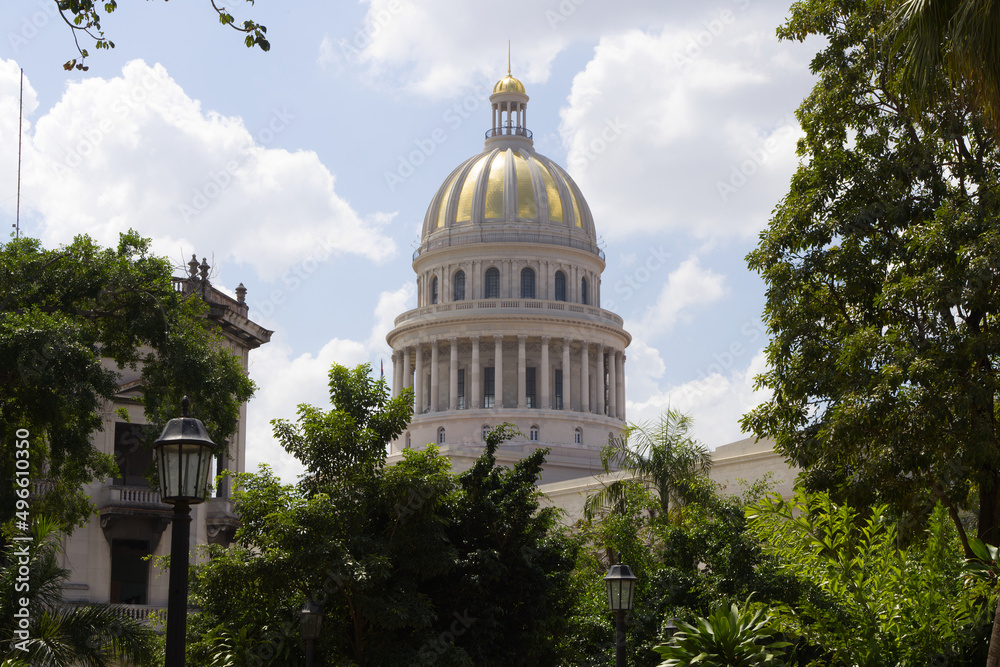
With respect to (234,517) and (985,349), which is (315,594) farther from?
(234,517)

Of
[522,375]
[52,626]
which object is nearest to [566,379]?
[522,375]

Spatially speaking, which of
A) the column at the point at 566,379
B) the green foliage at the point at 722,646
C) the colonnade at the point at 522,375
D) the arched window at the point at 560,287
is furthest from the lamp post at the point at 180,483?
the arched window at the point at 560,287

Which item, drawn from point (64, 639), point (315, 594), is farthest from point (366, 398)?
point (64, 639)

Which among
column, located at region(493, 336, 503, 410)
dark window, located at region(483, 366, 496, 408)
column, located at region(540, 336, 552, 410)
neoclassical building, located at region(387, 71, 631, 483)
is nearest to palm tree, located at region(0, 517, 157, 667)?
neoclassical building, located at region(387, 71, 631, 483)

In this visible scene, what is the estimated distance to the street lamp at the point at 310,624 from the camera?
20.4 m

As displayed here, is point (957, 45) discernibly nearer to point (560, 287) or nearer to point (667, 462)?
point (667, 462)

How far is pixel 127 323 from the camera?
80.8ft

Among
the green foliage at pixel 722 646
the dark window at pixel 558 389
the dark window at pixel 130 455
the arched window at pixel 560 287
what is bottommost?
the green foliage at pixel 722 646

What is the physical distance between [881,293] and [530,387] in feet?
232

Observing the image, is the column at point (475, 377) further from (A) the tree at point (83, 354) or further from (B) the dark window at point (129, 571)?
(A) the tree at point (83, 354)

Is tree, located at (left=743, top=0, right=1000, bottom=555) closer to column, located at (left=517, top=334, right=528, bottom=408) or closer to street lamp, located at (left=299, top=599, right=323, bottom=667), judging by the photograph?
street lamp, located at (left=299, top=599, right=323, bottom=667)

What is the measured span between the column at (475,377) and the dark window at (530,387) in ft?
11.5

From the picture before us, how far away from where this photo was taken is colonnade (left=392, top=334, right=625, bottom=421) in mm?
90688

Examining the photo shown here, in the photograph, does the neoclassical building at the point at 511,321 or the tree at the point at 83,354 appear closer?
the tree at the point at 83,354
